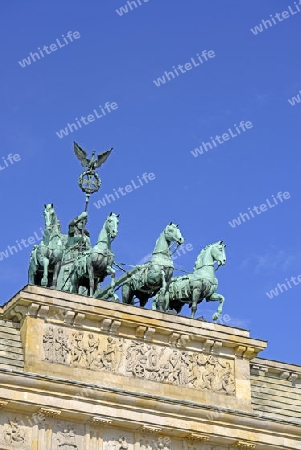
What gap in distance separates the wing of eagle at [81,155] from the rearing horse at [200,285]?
4421 millimetres

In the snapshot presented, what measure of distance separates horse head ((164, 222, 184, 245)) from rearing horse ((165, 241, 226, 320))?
773mm

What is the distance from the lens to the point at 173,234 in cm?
3606

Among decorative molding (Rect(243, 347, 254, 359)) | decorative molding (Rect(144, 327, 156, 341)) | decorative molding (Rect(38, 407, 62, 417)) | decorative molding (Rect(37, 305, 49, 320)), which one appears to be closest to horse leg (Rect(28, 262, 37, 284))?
decorative molding (Rect(37, 305, 49, 320))

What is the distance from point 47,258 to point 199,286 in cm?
427

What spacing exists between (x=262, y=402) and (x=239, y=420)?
4.87ft

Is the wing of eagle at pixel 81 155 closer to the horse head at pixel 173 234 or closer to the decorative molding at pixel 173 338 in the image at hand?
the horse head at pixel 173 234

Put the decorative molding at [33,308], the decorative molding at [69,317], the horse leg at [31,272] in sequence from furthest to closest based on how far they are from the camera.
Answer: the horse leg at [31,272], the decorative molding at [69,317], the decorative molding at [33,308]

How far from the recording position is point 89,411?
105 feet

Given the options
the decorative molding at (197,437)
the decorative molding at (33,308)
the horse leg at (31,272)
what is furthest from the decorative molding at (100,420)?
the horse leg at (31,272)

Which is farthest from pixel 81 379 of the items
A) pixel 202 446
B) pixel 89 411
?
pixel 202 446

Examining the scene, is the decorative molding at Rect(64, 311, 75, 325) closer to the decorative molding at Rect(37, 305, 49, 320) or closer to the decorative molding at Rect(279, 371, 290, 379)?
the decorative molding at Rect(37, 305, 49, 320)

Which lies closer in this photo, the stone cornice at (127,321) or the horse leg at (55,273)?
the stone cornice at (127,321)

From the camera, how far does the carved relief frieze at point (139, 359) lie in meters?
32.8

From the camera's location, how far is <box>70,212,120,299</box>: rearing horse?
34.6m
